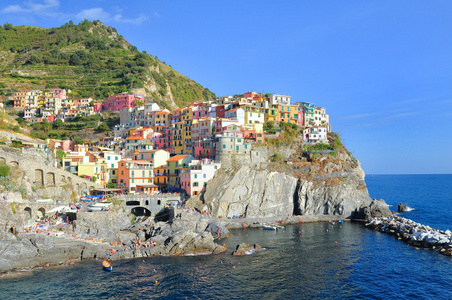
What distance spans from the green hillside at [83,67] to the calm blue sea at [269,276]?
94.8 m

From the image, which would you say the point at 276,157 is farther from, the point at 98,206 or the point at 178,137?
the point at 98,206

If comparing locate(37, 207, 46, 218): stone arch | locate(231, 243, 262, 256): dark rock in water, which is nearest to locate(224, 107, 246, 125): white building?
locate(231, 243, 262, 256): dark rock in water

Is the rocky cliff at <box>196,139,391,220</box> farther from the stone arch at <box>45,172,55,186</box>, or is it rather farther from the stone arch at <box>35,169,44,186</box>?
the stone arch at <box>35,169,44,186</box>

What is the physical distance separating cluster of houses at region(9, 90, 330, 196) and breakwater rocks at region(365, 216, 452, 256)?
27960 millimetres

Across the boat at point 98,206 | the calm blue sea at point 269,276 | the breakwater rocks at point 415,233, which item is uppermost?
the boat at point 98,206

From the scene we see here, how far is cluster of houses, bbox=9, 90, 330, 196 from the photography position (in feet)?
236

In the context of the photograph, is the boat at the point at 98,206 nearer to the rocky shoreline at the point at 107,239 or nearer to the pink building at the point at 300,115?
the rocky shoreline at the point at 107,239

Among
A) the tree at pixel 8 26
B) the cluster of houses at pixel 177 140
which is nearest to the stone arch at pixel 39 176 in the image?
the cluster of houses at pixel 177 140

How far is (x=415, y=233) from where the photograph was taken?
56.0m

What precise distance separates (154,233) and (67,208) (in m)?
14.1

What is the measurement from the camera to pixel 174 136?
89812 mm

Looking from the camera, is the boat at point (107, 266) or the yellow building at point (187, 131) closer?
the boat at point (107, 266)

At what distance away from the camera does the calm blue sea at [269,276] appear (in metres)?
35.7

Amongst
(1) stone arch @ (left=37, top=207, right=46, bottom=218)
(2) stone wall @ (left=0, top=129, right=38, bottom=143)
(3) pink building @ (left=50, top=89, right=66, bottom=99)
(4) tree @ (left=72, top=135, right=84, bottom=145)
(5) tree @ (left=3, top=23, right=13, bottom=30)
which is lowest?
(1) stone arch @ (left=37, top=207, right=46, bottom=218)
